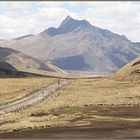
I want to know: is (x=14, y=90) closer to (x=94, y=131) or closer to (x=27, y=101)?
(x=27, y=101)

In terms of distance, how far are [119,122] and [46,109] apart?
65.1 ft

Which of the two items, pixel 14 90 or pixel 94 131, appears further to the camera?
pixel 14 90

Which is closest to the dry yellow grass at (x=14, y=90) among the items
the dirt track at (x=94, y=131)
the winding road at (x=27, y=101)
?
the winding road at (x=27, y=101)

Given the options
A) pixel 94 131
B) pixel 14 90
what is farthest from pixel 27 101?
pixel 94 131

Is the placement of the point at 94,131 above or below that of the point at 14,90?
below

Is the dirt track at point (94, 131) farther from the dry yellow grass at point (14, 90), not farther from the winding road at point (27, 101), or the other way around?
the dry yellow grass at point (14, 90)

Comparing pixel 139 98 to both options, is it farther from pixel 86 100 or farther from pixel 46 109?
pixel 46 109

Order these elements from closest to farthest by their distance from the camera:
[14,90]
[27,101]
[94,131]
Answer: [94,131]
[27,101]
[14,90]

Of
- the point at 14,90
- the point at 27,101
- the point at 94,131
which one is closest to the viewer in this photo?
the point at 94,131

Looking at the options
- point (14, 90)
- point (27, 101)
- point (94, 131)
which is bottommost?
point (94, 131)

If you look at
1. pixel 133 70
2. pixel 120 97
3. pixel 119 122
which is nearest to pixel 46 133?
pixel 119 122

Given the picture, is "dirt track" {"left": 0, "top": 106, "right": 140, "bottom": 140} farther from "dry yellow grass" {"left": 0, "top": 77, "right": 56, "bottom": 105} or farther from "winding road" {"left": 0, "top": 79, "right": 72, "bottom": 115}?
"dry yellow grass" {"left": 0, "top": 77, "right": 56, "bottom": 105}

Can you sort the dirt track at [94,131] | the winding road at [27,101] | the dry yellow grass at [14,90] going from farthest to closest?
the dry yellow grass at [14,90] → the winding road at [27,101] → the dirt track at [94,131]

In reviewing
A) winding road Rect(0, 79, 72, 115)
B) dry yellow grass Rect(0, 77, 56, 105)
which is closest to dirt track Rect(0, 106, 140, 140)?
winding road Rect(0, 79, 72, 115)
